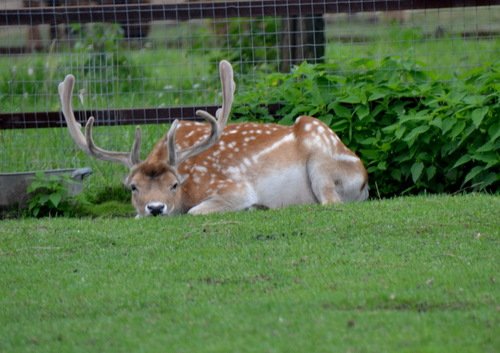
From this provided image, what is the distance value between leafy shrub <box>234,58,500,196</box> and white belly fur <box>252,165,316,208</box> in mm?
687

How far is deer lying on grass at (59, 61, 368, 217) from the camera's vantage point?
9.87m

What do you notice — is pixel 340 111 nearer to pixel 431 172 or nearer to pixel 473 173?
pixel 431 172

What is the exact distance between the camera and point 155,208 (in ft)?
30.7

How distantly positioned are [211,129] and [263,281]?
322 centimetres

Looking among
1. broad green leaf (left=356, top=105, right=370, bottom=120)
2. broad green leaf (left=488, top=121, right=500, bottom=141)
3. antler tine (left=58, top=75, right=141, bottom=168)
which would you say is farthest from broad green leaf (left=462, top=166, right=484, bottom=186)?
antler tine (left=58, top=75, right=141, bottom=168)

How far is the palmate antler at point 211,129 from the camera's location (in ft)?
31.1

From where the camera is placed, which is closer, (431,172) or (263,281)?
(263,281)

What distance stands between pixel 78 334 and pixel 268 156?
14.5 feet

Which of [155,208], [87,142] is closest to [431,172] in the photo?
[155,208]

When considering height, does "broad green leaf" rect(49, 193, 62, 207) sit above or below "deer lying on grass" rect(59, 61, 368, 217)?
below

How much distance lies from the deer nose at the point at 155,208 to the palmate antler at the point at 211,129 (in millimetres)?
402

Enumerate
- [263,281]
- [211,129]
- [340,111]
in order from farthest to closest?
[340,111] → [211,129] → [263,281]

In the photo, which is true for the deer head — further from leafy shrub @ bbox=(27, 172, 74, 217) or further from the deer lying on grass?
leafy shrub @ bbox=(27, 172, 74, 217)

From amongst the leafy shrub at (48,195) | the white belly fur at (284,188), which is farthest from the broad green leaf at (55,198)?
the white belly fur at (284,188)
